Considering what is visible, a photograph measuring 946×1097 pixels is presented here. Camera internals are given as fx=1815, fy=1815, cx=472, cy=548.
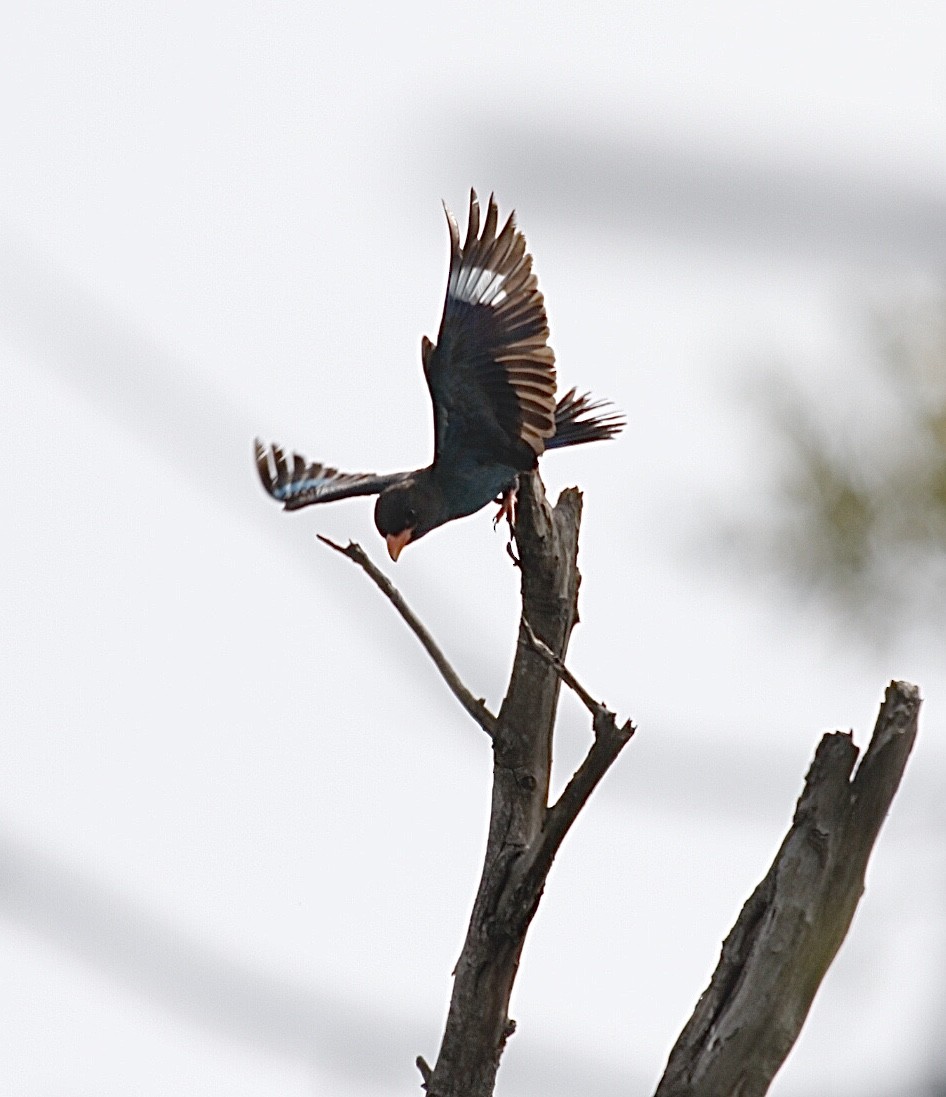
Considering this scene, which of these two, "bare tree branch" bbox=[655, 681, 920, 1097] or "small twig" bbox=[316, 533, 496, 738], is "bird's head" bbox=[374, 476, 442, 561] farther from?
"bare tree branch" bbox=[655, 681, 920, 1097]

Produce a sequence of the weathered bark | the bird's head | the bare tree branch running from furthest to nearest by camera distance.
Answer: the bird's head, the weathered bark, the bare tree branch

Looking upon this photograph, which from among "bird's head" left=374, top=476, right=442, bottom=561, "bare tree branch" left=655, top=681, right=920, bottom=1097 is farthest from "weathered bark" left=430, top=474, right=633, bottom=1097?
"bird's head" left=374, top=476, right=442, bottom=561

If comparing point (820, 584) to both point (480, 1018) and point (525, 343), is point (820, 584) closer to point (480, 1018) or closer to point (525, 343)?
point (480, 1018)

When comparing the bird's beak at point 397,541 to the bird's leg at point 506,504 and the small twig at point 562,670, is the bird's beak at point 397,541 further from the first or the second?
the small twig at point 562,670

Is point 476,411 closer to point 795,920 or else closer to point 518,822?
point 518,822

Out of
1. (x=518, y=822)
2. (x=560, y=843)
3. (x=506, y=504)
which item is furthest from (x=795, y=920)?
(x=506, y=504)

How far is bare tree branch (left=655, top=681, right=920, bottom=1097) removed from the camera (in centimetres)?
364

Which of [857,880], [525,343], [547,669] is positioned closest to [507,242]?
[525,343]

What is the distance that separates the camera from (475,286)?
15.9ft

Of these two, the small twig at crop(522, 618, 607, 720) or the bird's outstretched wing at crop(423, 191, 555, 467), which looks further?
the bird's outstretched wing at crop(423, 191, 555, 467)

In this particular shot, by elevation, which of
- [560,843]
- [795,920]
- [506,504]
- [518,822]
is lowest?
[795,920]

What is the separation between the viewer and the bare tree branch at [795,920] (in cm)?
364

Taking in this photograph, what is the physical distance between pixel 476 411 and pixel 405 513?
532mm

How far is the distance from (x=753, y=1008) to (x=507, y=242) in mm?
2089
